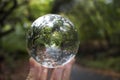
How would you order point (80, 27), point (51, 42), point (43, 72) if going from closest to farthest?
1. point (51, 42)
2. point (43, 72)
3. point (80, 27)

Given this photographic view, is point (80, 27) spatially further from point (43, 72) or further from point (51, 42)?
point (51, 42)

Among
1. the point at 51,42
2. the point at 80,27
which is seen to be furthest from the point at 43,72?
the point at 80,27

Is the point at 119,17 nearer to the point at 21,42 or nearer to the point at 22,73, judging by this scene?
the point at 21,42

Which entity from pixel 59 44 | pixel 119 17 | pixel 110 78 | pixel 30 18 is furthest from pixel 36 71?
pixel 119 17

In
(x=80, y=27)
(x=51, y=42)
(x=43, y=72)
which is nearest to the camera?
(x=51, y=42)

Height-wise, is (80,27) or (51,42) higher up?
(51,42)

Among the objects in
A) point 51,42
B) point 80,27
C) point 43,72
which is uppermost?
point 51,42
